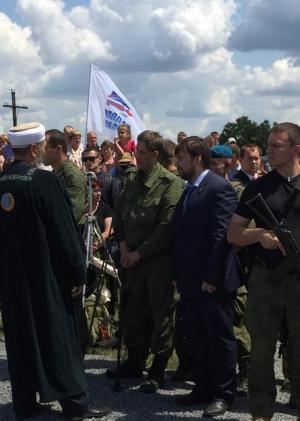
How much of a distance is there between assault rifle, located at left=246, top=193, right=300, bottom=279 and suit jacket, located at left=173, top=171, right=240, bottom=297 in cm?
65

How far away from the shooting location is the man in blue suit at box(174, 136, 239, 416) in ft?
17.7

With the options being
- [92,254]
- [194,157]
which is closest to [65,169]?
[92,254]

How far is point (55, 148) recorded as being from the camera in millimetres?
6555

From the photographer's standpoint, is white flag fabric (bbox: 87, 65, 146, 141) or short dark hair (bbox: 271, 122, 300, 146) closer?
short dark hair (bbox: 271, 122, 300, 146)

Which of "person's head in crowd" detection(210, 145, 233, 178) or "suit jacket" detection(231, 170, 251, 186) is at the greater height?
"person's head in crowd" detection(210, 145, 233, 178)

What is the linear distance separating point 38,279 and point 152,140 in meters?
1.68

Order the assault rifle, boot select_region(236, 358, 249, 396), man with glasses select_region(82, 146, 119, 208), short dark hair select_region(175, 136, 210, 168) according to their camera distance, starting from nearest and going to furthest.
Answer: the assault rifle < short dark hair select_region(175, 136, 210, 168) < boot select_region(236, 358, 249, 396) < man with glasses select_region(82, 146, 119, 208)

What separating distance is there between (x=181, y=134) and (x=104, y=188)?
390 centimetres

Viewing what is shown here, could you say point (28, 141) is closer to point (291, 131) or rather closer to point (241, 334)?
point (291, 131)

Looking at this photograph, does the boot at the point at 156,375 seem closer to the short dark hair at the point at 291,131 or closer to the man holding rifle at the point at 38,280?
the man holding rifle at the point at 38,280

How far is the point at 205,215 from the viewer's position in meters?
5.49

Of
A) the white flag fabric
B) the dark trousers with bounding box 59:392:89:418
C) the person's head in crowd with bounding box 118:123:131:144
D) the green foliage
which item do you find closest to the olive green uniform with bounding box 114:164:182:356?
the dark trousers with bounding box 59:392:89:418

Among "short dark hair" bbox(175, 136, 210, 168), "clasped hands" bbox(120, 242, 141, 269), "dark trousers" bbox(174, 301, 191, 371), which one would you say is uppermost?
"short dark hair" bbox(175, 136, 210, 168)

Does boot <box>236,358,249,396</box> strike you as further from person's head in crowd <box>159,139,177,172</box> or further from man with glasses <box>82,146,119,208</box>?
man with glasses <box>82,146,119,208</box>
